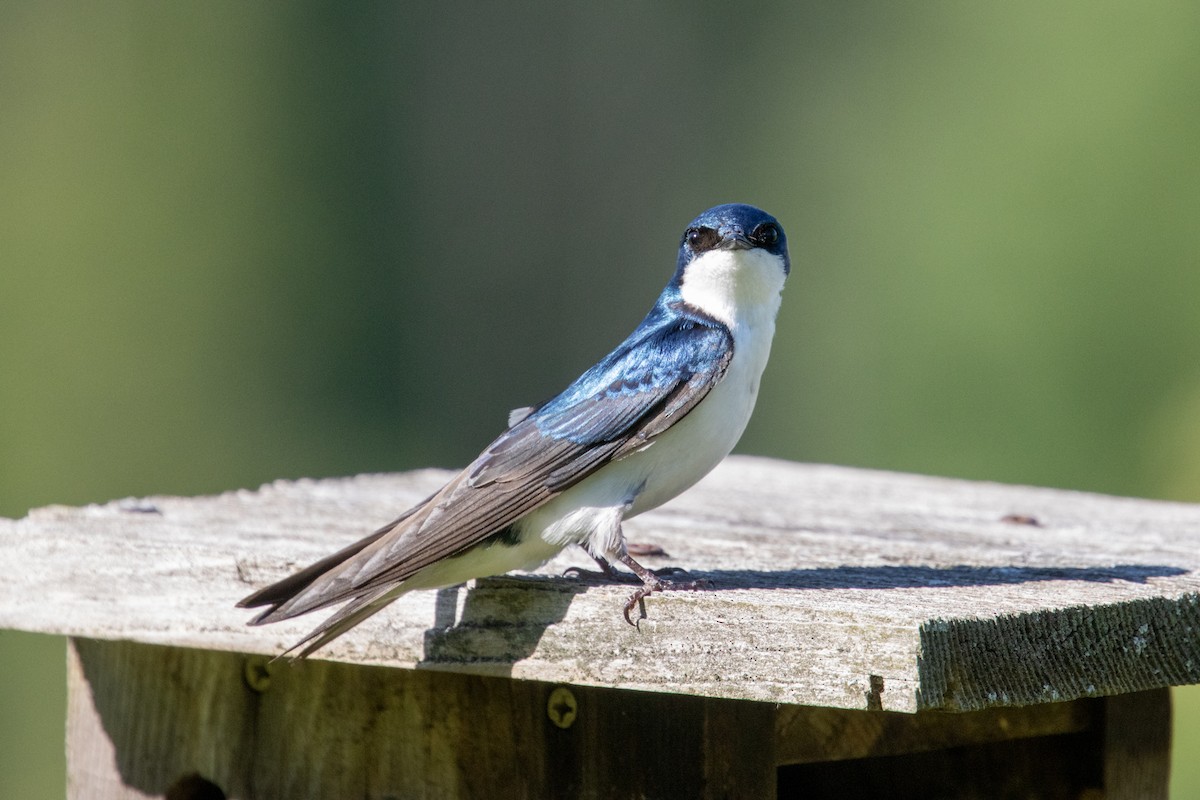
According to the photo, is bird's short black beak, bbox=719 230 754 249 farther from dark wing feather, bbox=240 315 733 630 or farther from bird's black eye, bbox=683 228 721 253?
dark wing feather, bbox=240 315 733 630

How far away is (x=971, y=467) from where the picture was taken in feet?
24.5

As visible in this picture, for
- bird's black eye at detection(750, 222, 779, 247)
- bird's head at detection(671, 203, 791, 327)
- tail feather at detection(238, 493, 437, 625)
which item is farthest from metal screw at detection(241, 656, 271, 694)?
bird's black eye at detection(750, 222, 779, 247)

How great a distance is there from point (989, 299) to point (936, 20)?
2.66m

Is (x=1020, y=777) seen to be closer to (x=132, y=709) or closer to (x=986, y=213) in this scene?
(x=132, y=709)

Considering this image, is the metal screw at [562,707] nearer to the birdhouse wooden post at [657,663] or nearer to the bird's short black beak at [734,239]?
→ the birdhouse wooden post at [657,663]

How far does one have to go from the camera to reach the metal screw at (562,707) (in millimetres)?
2135

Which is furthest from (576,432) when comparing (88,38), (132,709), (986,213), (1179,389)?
(88,38)

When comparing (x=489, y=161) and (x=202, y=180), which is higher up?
(x=489, y=161)

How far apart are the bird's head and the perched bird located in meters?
0.03

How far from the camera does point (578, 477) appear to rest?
2.05 metres

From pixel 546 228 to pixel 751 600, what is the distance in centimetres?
1068

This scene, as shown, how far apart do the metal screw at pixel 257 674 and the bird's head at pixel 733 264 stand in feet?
2.68

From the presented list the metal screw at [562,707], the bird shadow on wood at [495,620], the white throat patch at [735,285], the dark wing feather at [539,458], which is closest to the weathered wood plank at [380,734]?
the metal screw at [562,707]

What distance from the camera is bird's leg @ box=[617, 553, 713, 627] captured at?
1893mm
